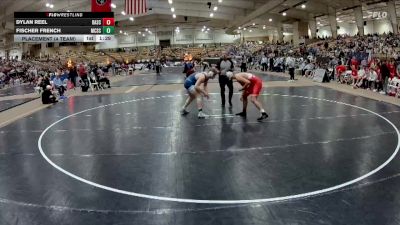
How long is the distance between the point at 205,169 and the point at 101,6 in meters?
11.4

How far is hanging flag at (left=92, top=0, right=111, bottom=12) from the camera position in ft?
49.5

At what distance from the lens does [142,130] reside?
8.98m

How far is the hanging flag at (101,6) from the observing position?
49.5ft

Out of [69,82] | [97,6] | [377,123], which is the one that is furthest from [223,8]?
[377,123]

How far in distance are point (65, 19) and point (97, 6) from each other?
2001 millimetres

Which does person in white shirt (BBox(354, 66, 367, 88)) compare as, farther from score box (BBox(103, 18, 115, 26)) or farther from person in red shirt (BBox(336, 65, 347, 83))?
score box (BBox(103, 18, 115, 26))

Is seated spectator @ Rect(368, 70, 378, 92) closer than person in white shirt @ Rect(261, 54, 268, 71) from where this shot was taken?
Yes

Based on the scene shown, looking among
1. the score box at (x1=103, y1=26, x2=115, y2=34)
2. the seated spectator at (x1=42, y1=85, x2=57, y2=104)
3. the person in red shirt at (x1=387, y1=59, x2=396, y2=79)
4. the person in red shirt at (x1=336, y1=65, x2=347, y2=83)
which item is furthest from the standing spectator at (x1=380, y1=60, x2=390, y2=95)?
the seated spectator at (x1=42, y1=85, x2=57, y2=104)

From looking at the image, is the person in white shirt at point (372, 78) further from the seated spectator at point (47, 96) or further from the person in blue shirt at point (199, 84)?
the seated spectator at point (47, 96)

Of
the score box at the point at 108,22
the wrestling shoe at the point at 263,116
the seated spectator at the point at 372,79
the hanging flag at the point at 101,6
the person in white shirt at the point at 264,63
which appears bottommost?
the wrestling shoe at the point at 263,116

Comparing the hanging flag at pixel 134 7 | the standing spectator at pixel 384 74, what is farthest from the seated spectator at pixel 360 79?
the hanging flag at pixel 134 7
